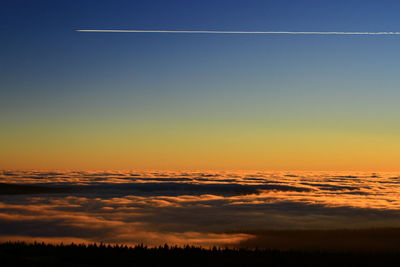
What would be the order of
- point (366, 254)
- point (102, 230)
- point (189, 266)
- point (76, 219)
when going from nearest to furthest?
point (189, 266)
point (366, 254)
point (102, 230)
point (76, 219)

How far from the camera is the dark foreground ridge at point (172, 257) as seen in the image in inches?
784

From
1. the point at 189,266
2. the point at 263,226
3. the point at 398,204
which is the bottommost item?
the point at 189,266

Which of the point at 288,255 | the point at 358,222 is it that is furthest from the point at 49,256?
the point at 358,222

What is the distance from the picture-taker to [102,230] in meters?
33.6

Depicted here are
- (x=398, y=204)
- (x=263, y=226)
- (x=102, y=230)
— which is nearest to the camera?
(x=102, y=230)

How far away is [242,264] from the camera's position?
20062 millimetres

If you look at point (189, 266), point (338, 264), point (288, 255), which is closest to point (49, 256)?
point (189, 266)

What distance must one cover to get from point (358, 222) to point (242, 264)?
71.9 ft

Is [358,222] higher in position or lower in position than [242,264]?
higher

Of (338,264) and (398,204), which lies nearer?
(338,264)

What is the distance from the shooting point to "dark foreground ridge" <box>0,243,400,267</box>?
65.4ft

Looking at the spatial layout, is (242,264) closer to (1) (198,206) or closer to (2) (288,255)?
(2) (288,255)

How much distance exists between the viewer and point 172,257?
21.1 m

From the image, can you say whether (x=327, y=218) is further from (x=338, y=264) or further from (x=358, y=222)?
(x=338, y=264)
